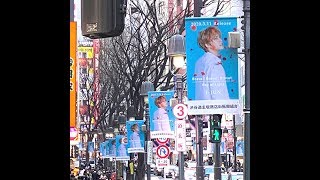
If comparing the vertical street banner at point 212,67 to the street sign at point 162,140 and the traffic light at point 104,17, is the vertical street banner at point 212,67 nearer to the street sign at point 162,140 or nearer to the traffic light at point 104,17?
the street sign at point 162,140

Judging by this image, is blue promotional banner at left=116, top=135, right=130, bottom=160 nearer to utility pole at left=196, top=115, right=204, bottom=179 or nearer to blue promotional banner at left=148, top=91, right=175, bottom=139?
blue promotional banner at left=148, top=91, right=175, bottom=139

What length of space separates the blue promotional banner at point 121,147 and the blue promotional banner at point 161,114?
14.1 feet

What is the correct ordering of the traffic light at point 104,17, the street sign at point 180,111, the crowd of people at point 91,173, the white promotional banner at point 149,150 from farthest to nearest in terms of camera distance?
the crowd of people at point 91,173, the white promotional banner at point 149,150, the street sign at point 180,111, the traffic light at point 104,17

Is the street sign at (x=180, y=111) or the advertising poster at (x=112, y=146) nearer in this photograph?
the street sign at (x=180, y=111)

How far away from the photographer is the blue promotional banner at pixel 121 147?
47.1ft

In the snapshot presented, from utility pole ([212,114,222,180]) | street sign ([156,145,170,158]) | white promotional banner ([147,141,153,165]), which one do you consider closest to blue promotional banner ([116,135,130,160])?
white promotional banner ([147,141,153,165])

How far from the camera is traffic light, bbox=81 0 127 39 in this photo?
2912mm

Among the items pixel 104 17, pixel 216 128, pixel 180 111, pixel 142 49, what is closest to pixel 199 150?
pixel 180 111

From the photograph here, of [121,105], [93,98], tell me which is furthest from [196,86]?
[93,98]

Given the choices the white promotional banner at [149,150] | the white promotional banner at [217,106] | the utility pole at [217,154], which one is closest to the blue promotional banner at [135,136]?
the white promotional banner at [149,150]

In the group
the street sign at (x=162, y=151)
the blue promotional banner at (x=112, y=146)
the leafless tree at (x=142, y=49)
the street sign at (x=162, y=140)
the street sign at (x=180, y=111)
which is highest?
the leafless tree at (x=142, y=49)

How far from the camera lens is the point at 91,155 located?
22031 millimetres
